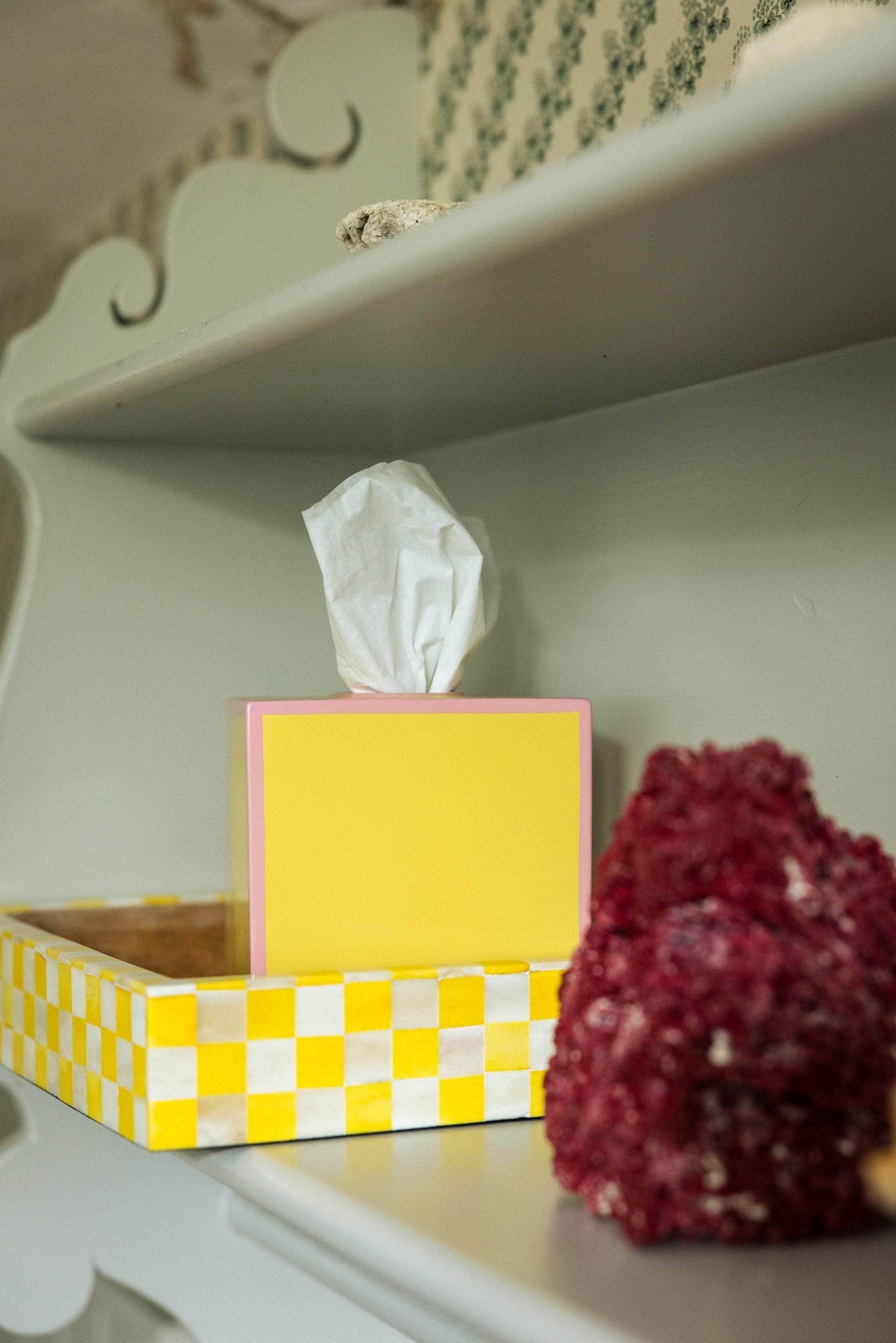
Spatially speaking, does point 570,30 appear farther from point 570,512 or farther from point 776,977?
point 776,977

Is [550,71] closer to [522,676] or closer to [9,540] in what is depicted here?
[522,676]

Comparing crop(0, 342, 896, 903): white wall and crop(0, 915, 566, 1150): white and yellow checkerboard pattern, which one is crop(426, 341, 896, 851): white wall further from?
crop(0, 915, 566, 1150): white and yellow checkerboard pattern

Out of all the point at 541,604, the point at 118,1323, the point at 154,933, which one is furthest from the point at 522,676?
the point at 118,1323

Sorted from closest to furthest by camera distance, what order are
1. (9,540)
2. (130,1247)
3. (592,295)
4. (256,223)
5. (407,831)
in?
(592,295)
(407,831)
(130,1247)
(256,223)
(9,540)

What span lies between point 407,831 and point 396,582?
17 cm

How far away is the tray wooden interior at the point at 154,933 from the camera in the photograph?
103 centimetres

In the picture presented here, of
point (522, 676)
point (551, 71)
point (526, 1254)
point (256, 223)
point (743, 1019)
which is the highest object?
point (551, 71)

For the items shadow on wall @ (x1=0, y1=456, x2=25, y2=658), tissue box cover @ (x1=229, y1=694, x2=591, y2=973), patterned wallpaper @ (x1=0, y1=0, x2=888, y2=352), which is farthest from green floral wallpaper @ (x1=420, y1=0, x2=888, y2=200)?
shadow on wall @ (x1=0, y1=456, x2=25, y2=658)

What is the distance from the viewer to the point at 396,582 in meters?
0.84

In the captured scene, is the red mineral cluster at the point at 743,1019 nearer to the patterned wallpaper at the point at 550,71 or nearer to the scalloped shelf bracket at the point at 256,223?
the patterned wallpaper at the point at 550,71

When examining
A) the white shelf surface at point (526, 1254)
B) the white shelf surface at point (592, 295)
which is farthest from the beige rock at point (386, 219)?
the white shelf surface at point (526, 1254)

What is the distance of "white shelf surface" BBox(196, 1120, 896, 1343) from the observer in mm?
427

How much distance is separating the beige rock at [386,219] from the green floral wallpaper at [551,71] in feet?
0.86

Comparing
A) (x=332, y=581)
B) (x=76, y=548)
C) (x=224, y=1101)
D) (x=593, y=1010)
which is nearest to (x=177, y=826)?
(x=76, y=548)
